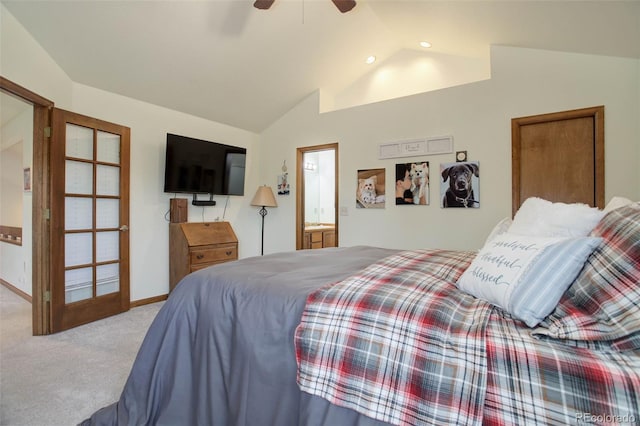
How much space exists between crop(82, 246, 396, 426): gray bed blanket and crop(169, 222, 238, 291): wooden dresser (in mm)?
2123

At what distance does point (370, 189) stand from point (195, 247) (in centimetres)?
227

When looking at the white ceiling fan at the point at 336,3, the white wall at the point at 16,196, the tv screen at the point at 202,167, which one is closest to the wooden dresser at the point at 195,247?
the tv screen at the point at 202,167

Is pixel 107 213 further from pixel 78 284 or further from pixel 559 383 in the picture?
pixel 559 383


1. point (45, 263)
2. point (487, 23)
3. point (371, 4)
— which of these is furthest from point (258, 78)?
point (45, 263)

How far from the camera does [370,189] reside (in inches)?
158

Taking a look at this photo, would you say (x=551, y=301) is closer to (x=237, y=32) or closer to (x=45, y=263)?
(x=237, y=32)

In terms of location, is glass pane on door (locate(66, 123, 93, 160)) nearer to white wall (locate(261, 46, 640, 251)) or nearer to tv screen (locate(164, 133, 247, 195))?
tv screen (locate(164, 133, 247, 195))

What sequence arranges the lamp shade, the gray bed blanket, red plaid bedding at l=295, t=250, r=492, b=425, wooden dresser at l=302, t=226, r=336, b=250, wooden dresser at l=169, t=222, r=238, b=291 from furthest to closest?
wooden dresser at l=302, t=226, r=336, b=250, the lamp shade, wooden dresser at l=169, t=222, r=238, b=291, the gray bed blanket, red plaid bedding at l=295, t=250, r=492, b=425

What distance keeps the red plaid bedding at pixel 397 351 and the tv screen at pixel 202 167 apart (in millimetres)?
3201

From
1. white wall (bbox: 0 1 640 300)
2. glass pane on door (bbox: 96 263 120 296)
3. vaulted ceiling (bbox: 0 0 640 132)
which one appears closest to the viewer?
vaulted ceiling (bbox: 0 0 640 132)

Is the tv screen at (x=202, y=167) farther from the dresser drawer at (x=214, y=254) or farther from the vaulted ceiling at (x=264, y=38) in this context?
the dresser drawer at (x=214, y=254)

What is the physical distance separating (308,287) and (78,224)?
2936 mm

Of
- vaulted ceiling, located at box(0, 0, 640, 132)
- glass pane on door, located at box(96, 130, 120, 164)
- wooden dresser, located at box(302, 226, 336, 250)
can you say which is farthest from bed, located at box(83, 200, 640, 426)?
wooden dresser, located at box(302, 226, 336, 250)

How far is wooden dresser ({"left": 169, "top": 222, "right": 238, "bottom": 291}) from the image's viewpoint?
360 cm
